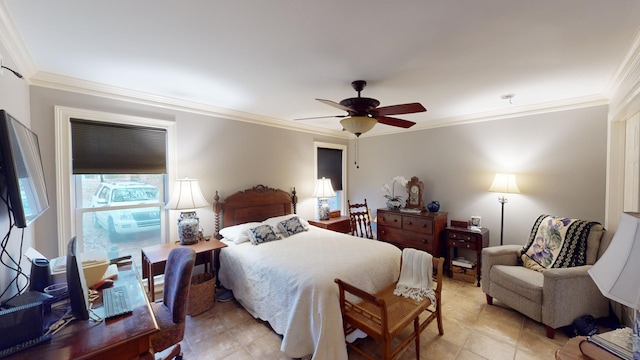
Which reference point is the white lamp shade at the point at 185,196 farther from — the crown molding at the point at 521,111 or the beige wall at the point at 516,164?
the crown molding at the point at 521,111

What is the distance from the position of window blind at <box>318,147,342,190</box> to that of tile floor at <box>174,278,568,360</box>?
9.24ft

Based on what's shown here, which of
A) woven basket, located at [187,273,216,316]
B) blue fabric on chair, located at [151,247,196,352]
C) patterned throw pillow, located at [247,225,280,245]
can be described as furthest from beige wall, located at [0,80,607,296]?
blue fabric on chair, located at [151,247,196,352]

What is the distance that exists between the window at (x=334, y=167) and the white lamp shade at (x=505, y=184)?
8.80 ft

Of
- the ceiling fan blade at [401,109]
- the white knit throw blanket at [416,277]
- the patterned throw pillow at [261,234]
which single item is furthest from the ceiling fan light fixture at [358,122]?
the patterned throw pillow at [261,234]

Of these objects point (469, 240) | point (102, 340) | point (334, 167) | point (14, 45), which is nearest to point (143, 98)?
point (14, 45)

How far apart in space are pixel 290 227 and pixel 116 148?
7.18ft

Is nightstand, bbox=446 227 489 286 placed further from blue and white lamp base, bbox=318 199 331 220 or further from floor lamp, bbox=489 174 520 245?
blue and white lamp base, bbox=318 199 331 220

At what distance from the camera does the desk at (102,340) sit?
973 mm

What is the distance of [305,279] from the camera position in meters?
2.05

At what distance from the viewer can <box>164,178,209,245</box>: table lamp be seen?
2.80m

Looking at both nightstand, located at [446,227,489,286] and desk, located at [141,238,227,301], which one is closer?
desk, located at [141,238,227,301]

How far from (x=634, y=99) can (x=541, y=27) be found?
1.19 metres

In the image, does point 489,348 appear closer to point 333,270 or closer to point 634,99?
point 333,270

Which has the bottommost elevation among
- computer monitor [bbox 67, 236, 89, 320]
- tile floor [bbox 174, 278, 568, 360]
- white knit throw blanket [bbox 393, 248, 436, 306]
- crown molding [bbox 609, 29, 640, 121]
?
tile floor [bbox 174, 278, 568, 360]
